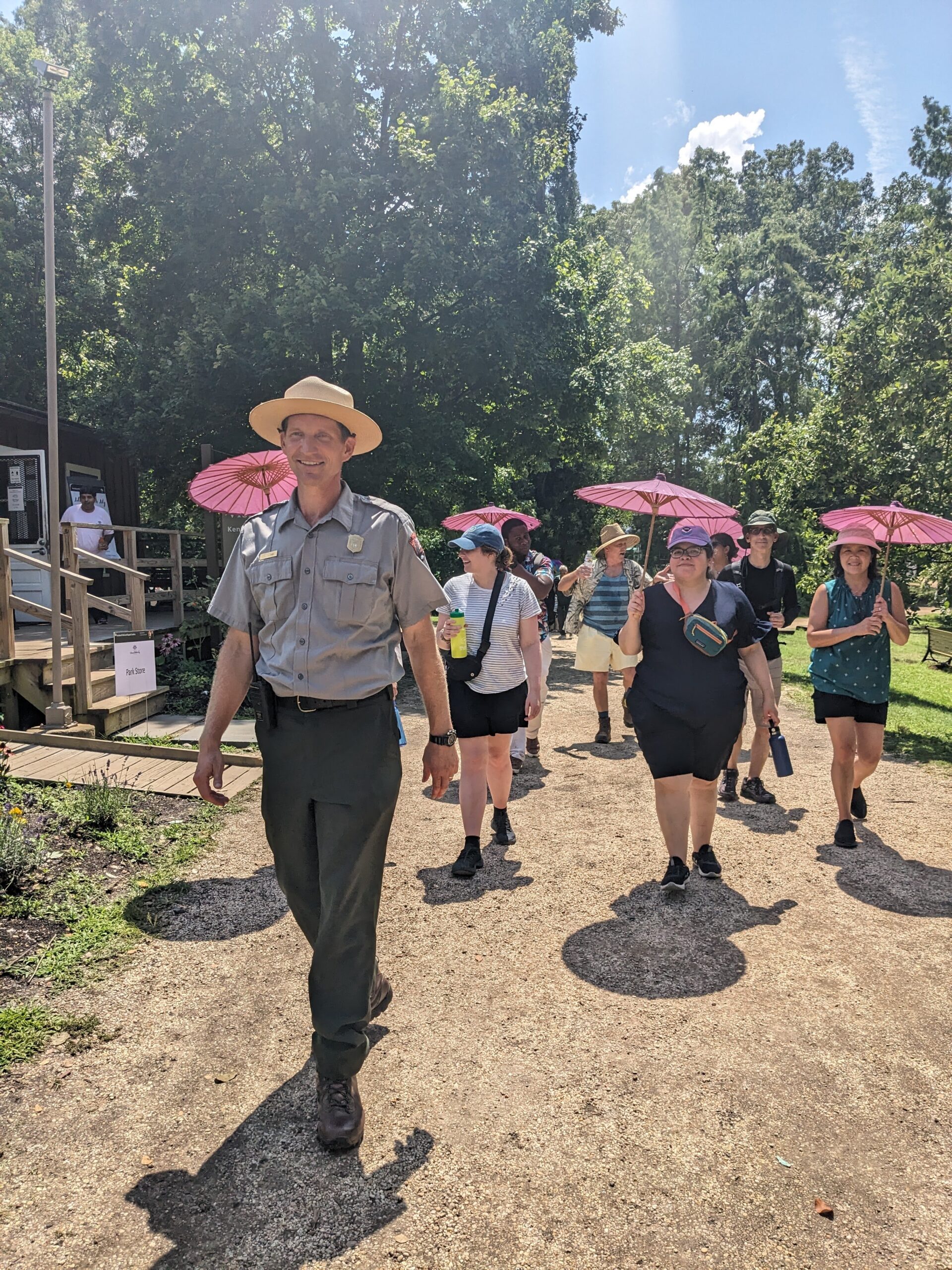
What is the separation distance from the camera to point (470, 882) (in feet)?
17.8

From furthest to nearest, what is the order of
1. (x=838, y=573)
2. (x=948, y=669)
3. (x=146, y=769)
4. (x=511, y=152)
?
(x=948, y=669)
(x=511, y=152)
(x=146, y=769)
(x=838, y=573)

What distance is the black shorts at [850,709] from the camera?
607 cm

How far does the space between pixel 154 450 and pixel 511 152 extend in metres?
8.26

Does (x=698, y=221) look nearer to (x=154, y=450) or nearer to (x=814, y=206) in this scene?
(x=814, y=206)

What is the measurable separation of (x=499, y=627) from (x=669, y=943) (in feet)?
6.99

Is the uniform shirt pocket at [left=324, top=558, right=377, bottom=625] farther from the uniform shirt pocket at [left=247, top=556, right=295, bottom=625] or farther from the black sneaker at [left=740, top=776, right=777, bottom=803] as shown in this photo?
the black sneaker at [left=740, top=776, right=777, bottom=803]

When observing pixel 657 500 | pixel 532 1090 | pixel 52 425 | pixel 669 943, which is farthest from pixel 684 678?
pixel 52 425

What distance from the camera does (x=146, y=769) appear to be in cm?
741

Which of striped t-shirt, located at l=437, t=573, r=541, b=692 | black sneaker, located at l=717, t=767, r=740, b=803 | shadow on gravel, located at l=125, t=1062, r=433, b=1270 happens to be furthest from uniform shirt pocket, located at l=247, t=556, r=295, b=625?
black sneaker, located at l=717, t=767, r=740, b=803

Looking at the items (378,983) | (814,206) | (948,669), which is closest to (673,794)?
(378,983)

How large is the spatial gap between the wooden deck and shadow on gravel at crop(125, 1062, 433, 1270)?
389 centimetres

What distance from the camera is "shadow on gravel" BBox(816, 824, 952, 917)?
5.05 metres

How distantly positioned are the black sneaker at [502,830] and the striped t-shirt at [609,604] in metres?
3.36

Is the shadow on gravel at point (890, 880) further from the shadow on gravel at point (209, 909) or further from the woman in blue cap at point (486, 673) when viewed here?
the shadow on gravel at point (209, 909)
